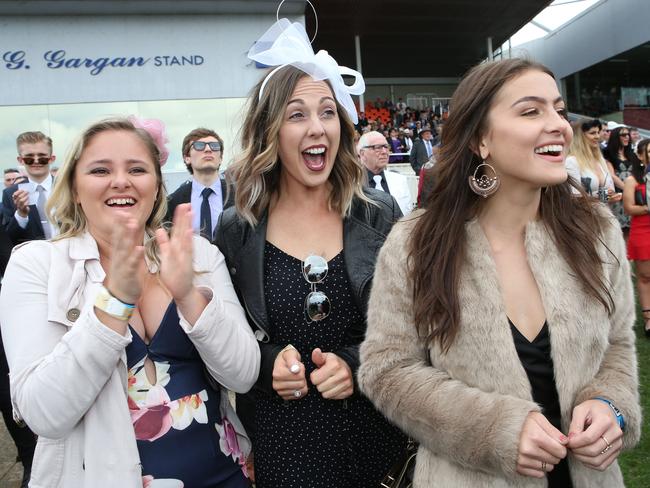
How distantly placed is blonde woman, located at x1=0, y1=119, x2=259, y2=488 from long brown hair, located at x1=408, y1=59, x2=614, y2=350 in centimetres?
63

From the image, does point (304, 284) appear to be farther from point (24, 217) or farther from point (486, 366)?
point (24, 217)

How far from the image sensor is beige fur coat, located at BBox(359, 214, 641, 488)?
1.55 metres

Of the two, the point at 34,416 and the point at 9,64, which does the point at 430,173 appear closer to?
the point at 34,416

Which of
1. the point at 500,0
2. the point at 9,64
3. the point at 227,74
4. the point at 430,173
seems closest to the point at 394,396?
the point at 430,173

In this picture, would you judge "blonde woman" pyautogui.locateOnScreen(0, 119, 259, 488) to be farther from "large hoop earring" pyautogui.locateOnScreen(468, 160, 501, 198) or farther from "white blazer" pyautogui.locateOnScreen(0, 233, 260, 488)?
"large hoop earring" pyautogui.locateOnScreen(468, 160, 501, 198)

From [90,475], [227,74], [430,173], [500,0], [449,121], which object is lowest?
[90,475]

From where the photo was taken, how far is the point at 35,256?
5.63ft

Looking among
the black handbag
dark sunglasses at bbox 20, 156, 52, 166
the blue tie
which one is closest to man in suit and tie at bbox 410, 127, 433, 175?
the blue tie

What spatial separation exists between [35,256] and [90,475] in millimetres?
677

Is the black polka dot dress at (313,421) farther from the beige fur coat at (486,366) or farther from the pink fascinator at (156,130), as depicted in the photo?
the pink fascinator at (156,130)

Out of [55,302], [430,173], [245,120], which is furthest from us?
[245,120]

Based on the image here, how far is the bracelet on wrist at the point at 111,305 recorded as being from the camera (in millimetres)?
1538

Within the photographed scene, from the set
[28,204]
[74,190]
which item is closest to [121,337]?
[74,190]

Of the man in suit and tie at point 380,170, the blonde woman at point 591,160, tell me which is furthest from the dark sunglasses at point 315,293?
the blonde woman at point 591,160
